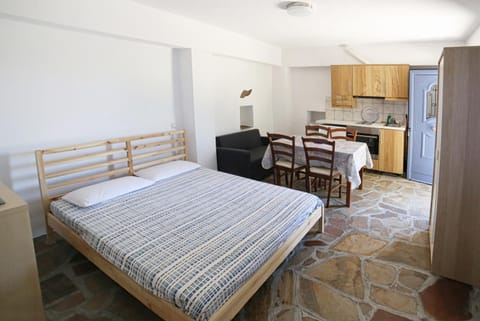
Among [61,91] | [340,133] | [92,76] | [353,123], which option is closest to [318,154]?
[340,133]

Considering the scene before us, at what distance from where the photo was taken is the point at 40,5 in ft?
9.21

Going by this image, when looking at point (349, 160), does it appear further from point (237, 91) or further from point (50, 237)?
point (50, 237)

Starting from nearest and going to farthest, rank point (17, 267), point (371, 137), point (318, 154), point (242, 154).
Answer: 1. point (17, 267)
2. point (318, 154)
3. point (242, 154)
4. point (371, 137)

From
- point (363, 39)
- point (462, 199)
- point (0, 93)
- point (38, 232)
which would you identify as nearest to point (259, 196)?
point (462, 199)

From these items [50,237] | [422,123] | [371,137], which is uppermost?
[422,123]

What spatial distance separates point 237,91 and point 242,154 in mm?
1624

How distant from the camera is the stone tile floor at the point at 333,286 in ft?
7.60

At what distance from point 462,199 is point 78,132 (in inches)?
146

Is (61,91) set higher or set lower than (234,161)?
higher

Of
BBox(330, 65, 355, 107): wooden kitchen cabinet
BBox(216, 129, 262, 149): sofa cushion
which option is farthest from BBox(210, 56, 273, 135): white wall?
BBox(330, 65, 355, 107): wooden kitchen cabinet

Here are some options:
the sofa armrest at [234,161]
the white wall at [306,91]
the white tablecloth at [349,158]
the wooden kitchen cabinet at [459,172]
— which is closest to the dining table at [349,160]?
the white tablecloth at [349,158]

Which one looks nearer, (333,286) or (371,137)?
(333,286)

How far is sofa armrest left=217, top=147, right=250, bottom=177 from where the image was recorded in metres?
4.72

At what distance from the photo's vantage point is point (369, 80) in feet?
18.5
